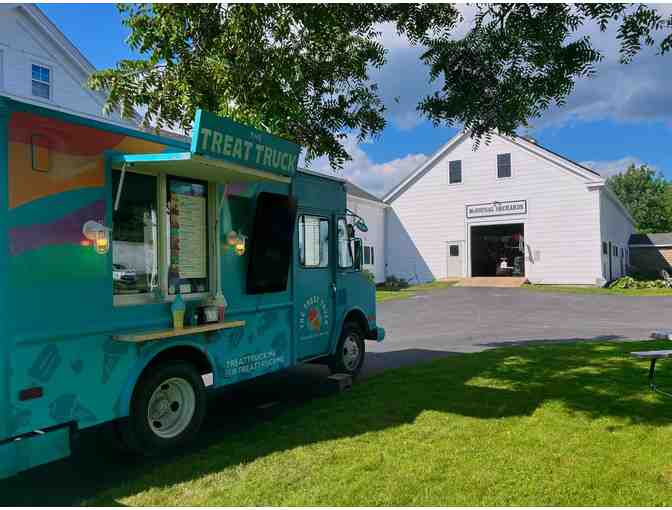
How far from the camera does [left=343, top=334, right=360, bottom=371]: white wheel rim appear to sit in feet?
26.1

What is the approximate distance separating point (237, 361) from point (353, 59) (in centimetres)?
476

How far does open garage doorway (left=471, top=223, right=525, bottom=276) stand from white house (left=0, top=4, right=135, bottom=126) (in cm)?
2117

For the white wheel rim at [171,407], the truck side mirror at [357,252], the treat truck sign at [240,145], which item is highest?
the treat truck sign at [240,145]

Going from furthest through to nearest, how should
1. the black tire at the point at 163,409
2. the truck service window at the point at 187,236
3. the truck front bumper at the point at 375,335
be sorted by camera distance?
the truck front bumper at the point at 375,335 → the truck service window at the point at 187,236 → the black tire at the point at 163,409

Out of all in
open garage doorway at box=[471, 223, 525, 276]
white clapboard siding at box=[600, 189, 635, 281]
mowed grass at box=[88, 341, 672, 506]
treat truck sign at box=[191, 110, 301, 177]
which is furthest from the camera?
open garage doorway at box=[471, 223, 525, 276]

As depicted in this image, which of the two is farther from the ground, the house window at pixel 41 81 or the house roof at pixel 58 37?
the house roof at pixel 58 37

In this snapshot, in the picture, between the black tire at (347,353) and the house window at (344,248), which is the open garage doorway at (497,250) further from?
the house window at (344,248)

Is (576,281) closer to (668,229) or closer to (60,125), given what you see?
(60,125)

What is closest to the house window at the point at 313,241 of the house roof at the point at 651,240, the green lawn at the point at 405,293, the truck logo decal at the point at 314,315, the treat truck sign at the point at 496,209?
the truck logo decal at the point at 314,315

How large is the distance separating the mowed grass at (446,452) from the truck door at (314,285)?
2.53ft

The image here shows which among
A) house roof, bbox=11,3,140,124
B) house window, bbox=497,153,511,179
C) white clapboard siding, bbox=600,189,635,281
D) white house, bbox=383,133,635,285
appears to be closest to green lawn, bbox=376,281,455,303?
white house, bbox=383,133,635,285

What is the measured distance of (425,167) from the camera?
105ft

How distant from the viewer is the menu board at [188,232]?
5.14m

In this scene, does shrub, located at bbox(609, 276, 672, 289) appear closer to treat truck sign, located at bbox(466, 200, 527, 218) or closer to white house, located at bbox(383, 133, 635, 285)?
white house, located at bbox(383, 133, 635, 285)
